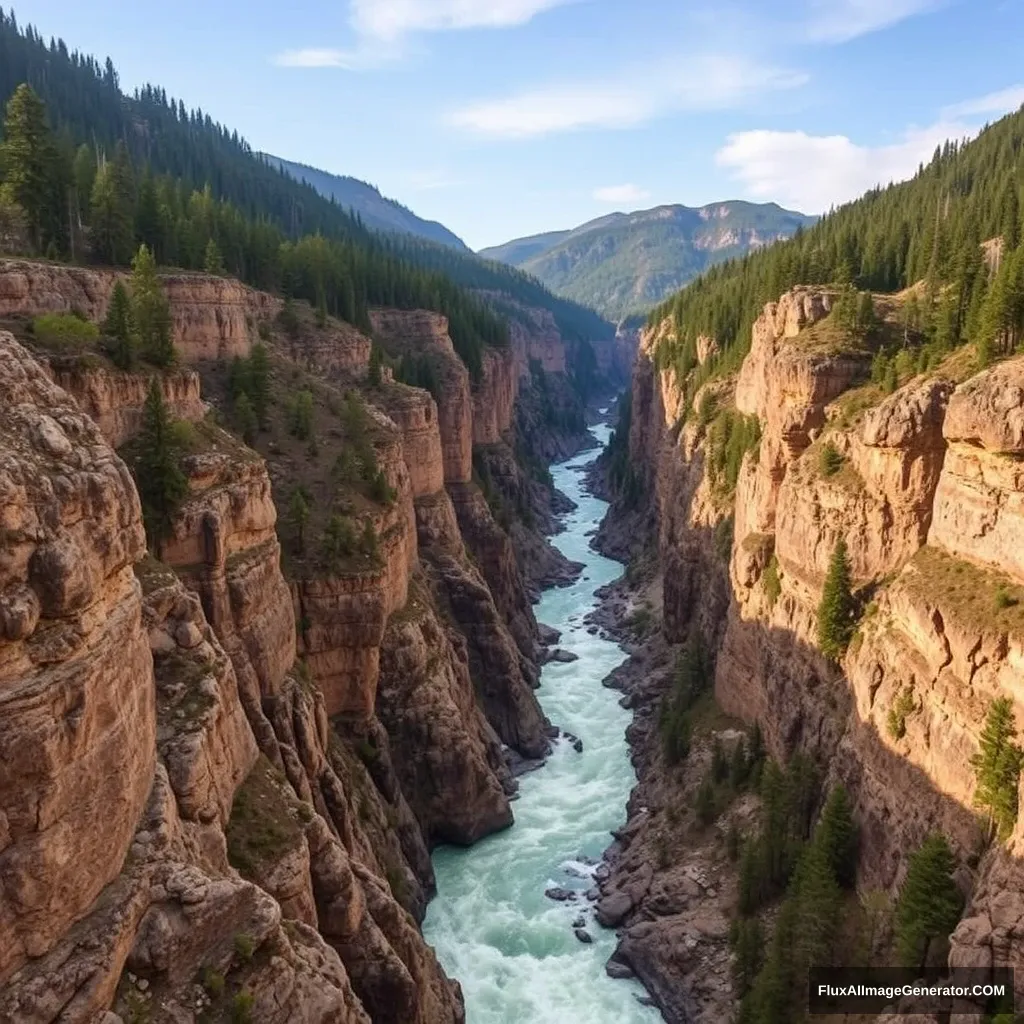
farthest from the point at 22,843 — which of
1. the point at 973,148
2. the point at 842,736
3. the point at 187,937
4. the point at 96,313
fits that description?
the point at 973,148

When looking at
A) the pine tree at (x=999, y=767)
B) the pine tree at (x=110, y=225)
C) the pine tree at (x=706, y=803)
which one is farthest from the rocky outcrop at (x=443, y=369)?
the pine tree at (x=999, y=767)

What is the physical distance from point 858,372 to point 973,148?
365ft

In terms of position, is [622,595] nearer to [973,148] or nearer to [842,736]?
[842,736]

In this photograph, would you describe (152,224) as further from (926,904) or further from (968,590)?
(926,904)

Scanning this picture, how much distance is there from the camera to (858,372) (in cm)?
4953

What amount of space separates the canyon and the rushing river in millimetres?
1739

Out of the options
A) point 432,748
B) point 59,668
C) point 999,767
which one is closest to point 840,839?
point 999,767

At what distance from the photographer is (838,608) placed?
41000 mm

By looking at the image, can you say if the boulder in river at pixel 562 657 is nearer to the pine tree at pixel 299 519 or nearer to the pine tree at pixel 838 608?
the pine tree at pixel 299 519

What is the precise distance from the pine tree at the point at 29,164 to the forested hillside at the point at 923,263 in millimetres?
54132

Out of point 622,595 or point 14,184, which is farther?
point 622,595

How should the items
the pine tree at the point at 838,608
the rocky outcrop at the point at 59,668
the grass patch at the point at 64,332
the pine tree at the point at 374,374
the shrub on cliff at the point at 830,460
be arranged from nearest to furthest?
the rocky outcrop at the point at 59,668, the grass patch at the point at 64,332, the pine tree at the point at 838,608, the shrub on cliff at the point at 830,460, the pine tree at the point at 374,374

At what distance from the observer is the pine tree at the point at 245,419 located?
5047 centimetres

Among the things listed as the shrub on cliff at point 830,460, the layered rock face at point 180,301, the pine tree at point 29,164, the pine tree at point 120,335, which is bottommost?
the shrub on cliff at point 830,460
